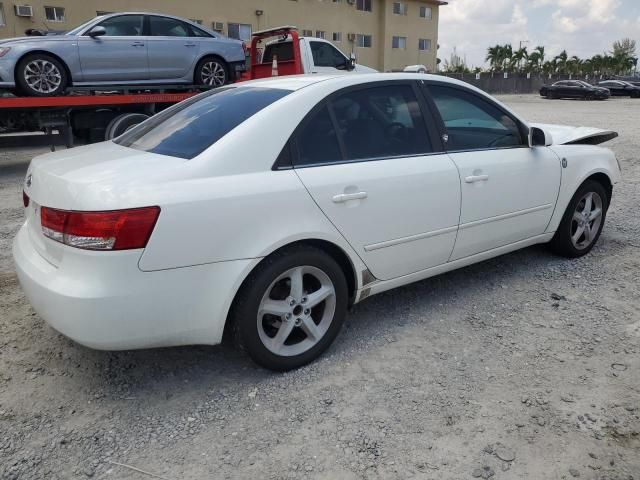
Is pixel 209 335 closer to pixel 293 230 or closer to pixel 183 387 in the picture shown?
pixel 183 387

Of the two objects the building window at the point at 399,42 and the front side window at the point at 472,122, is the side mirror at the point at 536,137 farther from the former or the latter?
the building window at the point at 399,42

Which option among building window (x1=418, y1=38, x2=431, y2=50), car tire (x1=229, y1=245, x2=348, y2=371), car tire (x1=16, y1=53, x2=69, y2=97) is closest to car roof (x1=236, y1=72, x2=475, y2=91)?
car tire (x1=229, y1=245, x2=348, y2=371)

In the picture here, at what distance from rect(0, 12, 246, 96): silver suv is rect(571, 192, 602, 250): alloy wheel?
7726 millimetres

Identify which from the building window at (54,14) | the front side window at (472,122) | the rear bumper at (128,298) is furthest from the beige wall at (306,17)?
the rear bumper at (128,298)

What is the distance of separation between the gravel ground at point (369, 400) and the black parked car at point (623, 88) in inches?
1655

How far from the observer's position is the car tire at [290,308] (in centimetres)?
279

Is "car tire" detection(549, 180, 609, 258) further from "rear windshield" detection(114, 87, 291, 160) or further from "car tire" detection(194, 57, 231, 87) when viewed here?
"car tire" detection(194, 57, 231, 87)

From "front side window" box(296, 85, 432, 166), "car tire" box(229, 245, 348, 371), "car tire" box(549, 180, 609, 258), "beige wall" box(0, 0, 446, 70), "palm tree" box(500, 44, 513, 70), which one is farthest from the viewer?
"palm tree" box(500, 44, 513, 70)

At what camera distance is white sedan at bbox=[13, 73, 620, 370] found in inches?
97.8

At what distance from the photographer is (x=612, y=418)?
2.65m

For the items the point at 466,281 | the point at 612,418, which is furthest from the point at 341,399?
the point at 466,281

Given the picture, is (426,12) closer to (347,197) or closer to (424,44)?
(424,44)

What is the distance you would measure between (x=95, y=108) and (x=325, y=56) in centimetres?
503

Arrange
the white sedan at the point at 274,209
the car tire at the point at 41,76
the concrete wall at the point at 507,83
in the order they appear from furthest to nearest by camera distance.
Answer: the concrete wall at the point at 507,83 → the car tire at the point at 41,76 → the white sedan at the point at 274,209
